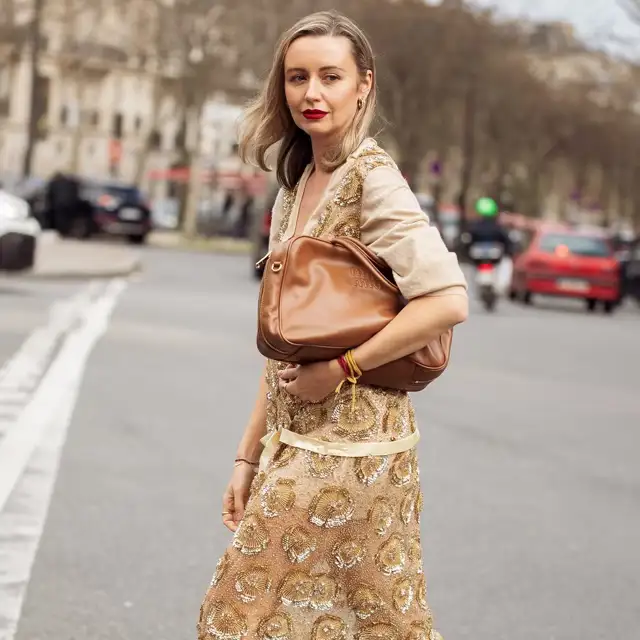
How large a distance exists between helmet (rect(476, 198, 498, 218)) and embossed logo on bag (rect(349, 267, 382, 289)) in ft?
69.3

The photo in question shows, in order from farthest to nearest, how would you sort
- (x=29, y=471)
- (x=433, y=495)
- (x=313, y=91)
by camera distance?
(x=433, y=495) → (x=29, y=471) → (x=313, y=91)

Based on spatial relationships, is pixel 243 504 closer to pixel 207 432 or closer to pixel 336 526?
pixel 336 526

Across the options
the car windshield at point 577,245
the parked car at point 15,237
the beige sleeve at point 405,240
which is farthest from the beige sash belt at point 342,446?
the car windshield at point 577,245

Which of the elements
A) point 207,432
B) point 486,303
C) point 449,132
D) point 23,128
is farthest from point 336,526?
point 23,128

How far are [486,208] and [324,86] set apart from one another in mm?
21167

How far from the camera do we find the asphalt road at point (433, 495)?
5672 millimetres

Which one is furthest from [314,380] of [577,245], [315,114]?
[577,245]

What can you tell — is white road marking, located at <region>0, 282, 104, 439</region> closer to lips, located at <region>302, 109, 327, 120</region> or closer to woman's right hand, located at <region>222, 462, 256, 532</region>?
woman's right hand, located at <region>222, 462, 256, 532</region>

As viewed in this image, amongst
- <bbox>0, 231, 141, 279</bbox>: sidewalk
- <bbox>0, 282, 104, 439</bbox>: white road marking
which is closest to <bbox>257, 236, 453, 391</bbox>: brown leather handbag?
<bbox>0, 282, 104, 439</bbox>: white road marking

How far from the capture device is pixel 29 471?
790 cm

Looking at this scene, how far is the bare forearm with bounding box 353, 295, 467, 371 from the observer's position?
127 inches

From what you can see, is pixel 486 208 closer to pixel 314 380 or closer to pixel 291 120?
pixel 291 120

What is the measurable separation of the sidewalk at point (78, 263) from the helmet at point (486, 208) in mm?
6019

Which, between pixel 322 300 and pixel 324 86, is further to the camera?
pixel 324 86
